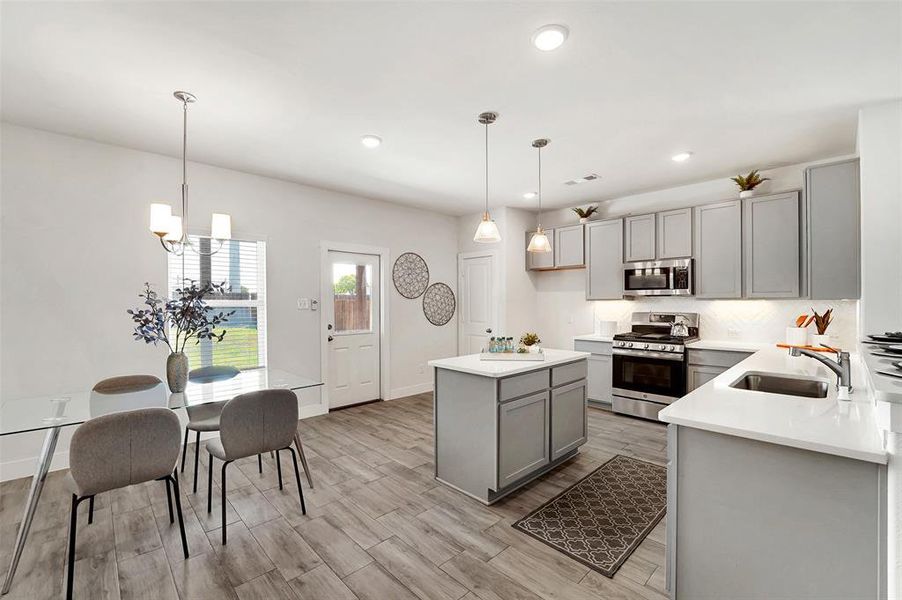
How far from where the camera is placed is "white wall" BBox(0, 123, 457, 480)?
313 centimetres

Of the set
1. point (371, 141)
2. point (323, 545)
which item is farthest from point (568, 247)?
point (323, 545)

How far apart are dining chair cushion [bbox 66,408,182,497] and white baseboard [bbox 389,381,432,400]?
3579 millimetres

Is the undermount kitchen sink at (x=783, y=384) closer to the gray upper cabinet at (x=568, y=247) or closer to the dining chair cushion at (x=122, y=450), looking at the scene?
the gray upper cabinet at (x=568, y=247)

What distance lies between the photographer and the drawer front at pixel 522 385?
2703mm

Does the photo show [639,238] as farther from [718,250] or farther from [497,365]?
[497,365]

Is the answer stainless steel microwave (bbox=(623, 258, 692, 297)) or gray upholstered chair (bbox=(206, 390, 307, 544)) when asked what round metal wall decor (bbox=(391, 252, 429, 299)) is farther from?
gray upholstered chair (bbox=(206, 390, 307, 544))

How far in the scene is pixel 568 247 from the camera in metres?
5.64

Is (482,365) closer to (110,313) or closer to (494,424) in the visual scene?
(494,424)

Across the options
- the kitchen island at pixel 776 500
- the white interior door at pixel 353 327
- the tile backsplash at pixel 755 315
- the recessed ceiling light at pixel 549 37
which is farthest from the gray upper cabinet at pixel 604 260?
the recessed ceiling light at pixel 549 37

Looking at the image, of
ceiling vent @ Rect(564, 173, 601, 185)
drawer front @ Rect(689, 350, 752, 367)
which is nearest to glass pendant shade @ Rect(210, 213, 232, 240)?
ceiling vent @ Rect(564, 173, 601, 185)

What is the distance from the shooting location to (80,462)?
1.87 m

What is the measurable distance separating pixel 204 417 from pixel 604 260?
469 cm

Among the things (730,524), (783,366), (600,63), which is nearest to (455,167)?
(600,63)

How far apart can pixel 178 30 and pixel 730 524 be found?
11.2 feet
